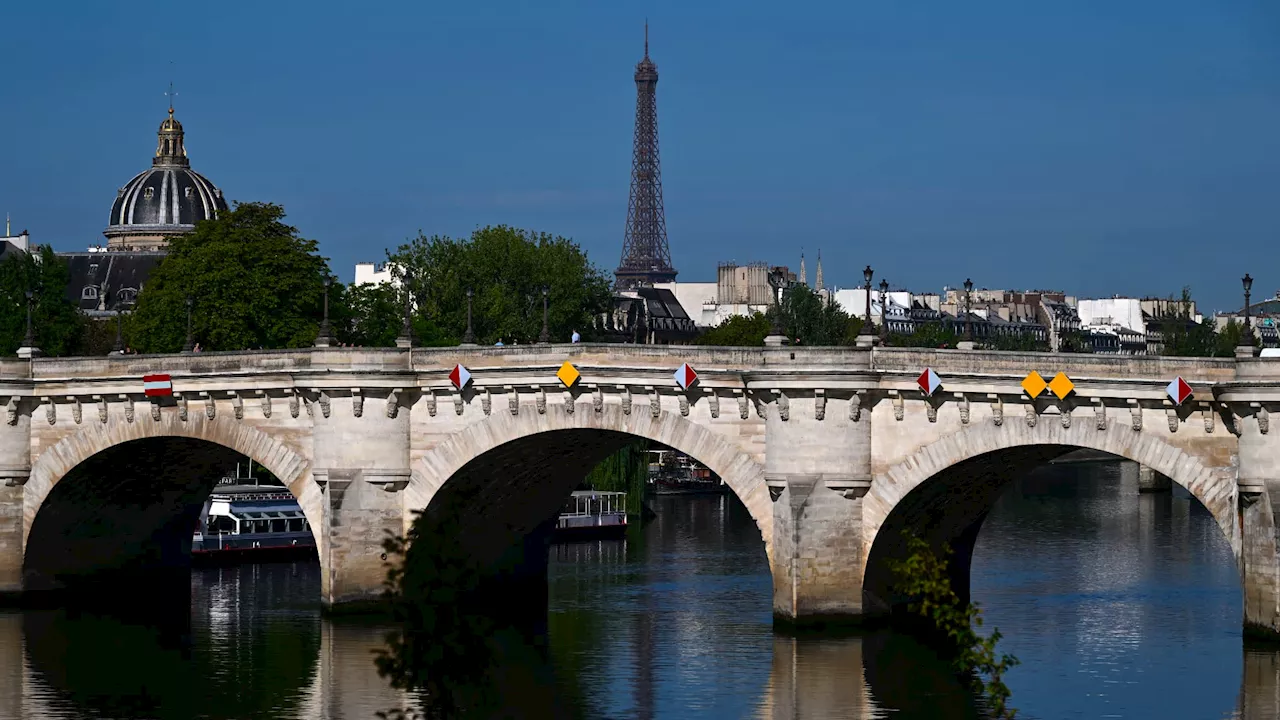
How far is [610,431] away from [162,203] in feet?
372

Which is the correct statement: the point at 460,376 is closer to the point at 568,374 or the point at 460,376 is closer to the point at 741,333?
the point at 568,374

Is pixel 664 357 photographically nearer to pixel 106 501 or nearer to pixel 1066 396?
pixel 1066 396

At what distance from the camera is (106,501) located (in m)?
65.7

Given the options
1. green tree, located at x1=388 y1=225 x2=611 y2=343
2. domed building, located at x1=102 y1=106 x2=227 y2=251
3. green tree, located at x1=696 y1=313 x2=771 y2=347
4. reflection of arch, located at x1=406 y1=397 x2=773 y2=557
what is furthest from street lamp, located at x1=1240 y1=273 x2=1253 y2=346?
domed building, located at x1=102 y1=106 x2=227 y2=251

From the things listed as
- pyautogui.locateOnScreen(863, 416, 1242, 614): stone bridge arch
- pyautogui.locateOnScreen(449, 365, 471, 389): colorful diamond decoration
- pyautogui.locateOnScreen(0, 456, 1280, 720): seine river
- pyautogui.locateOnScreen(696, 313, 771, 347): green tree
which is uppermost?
pyautogui.locateOnScreen(696, 313, 771, 347): green tree

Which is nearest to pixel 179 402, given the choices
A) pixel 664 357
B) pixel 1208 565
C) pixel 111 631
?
pixel 111 631

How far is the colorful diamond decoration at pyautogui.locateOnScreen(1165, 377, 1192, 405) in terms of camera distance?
45.8m

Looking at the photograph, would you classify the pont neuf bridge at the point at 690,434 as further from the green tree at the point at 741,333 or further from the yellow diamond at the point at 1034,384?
the green tree at the point at 741,333

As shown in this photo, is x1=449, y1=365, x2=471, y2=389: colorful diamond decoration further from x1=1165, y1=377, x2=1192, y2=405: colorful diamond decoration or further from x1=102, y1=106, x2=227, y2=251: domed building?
x1=102, y1=106, x2=227, y2=251: domed building

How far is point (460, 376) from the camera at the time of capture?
178ft

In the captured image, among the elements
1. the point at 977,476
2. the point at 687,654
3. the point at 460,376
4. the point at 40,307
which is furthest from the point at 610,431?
the point at 40,307

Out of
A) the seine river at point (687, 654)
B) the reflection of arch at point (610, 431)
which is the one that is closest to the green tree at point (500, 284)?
the seine river at point (687, 654)

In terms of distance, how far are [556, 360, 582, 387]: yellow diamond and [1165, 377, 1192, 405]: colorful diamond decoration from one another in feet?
44.0

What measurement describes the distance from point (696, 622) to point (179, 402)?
13.8 meters
